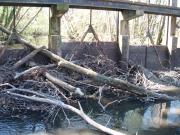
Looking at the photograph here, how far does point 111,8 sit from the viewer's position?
37.6 ft

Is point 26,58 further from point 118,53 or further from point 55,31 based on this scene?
point 118,53

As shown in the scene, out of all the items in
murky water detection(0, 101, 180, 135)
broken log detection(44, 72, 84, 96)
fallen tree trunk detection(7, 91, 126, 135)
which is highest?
broken log detection(44, 72, 84, 96)

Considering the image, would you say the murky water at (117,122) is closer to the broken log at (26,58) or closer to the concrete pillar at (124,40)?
the broken log at (26,58)

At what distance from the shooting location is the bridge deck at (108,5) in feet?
31.8

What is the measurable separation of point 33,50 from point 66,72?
42.5 inches

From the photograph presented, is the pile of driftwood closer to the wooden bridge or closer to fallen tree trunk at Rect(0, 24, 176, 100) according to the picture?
fallen tree trunk at Rect(0, 24, 176, 100)

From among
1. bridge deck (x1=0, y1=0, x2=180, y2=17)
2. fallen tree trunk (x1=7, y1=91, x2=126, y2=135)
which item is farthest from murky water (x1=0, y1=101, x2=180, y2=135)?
bridge deck (x1=0, y1=0, x2=180, y2=17)

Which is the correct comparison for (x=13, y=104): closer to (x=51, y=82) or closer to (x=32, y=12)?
(x=51, y=82)

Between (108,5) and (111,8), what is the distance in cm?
30

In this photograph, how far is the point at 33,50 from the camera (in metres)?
10.6

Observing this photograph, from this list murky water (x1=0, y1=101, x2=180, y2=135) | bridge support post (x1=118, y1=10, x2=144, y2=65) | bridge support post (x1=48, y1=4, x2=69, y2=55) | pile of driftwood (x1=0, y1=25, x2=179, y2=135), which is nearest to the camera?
murky water (x1=0, y1=101, x2=180, y2=135)

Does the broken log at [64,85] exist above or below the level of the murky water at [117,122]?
above

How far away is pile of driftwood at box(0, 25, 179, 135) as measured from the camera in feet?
27.7

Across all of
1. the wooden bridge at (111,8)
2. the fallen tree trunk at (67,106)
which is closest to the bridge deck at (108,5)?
the wooden bridge at (111,8)
